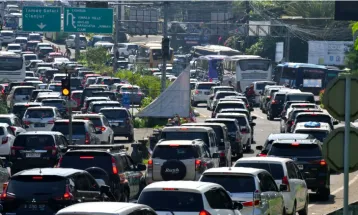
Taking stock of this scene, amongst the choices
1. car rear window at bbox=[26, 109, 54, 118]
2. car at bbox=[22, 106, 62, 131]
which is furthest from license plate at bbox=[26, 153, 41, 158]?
car rear window at bbox=[26, 109, 54, 118]

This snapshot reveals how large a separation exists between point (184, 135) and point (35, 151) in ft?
13.4

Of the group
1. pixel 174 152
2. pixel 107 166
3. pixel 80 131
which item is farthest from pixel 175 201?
pixel 80 131

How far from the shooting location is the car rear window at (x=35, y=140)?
30.9m

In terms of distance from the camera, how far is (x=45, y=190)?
18781mm

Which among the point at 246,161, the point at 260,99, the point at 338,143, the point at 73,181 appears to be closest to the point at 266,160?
the point at 246,161

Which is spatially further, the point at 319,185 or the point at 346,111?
the point at 319,185

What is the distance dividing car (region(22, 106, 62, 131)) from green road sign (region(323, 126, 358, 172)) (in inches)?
1223

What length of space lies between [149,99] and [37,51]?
5640cm

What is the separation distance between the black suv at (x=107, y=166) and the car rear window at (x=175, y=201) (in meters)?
6.51

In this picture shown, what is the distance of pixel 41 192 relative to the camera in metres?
18.7

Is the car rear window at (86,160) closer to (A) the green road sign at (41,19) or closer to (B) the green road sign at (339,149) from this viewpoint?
(B) the green road sign at (339,149)

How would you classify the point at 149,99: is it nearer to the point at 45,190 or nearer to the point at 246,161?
the point at 246,161

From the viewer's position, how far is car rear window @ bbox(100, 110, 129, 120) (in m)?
46.4

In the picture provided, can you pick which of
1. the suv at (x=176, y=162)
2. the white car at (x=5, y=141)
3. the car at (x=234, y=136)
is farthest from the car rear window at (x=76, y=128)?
the suv at (x=176, y=162)
